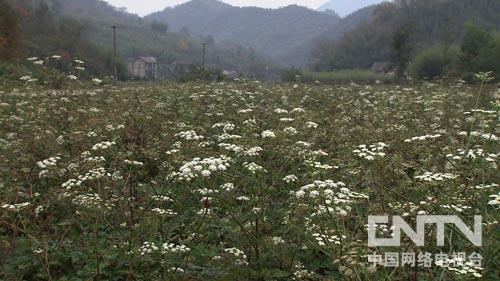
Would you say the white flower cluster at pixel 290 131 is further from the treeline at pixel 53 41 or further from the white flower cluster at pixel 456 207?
the treeline at pixel 53 41

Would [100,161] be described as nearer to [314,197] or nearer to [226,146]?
[226,146]

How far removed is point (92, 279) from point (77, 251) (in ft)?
2.88

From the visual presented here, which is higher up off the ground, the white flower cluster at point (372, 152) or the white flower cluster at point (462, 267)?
the white flower cluster at point (372, 152)

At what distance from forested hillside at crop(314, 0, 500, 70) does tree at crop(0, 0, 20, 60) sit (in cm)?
11521

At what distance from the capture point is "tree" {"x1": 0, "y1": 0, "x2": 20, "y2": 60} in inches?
1642

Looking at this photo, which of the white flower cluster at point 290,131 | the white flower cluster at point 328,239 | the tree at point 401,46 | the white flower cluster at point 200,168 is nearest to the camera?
the white flower cluster at point 328,239

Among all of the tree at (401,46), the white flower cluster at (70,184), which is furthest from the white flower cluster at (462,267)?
the tree at (401,46)

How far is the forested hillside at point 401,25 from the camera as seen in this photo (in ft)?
475

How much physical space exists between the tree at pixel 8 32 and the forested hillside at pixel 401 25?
115m

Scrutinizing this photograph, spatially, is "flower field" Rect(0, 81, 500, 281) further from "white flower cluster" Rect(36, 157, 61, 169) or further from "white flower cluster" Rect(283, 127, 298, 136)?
"white flower cluster" Rect(283, 127, 298, 136)

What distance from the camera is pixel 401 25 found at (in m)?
142

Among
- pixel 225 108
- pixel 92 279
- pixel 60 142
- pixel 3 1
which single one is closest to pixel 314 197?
pixel 92 279

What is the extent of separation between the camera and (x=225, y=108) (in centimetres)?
1658

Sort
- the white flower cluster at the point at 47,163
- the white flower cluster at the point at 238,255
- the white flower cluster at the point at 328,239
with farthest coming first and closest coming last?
1. the white flower cluster at the point at 47,163
2. the white flower cluster at the point at 238,255
3. the white flower cluster at the point at 328,239
